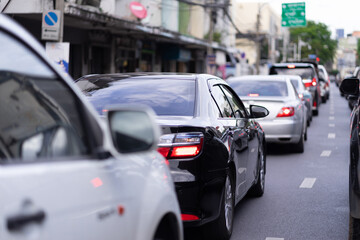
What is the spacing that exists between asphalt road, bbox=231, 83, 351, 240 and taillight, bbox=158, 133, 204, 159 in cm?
133

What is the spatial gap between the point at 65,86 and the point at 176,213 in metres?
1.18

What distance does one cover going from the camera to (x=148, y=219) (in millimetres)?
2939

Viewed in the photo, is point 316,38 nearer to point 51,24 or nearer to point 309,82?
point 309,82

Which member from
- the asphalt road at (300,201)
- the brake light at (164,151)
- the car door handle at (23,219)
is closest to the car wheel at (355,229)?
the asphalt road at (300,201)

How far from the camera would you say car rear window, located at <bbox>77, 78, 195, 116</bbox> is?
222 inches

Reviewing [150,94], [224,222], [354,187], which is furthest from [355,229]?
[150,94]

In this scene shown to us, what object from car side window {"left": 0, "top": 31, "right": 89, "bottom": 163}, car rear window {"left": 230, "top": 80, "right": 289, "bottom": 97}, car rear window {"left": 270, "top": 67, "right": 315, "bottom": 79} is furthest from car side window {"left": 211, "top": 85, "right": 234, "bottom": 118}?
car rear window {"left": 270, "top": 67, "right": 315, "bottom": 79}

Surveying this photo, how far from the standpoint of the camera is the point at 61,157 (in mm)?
2381

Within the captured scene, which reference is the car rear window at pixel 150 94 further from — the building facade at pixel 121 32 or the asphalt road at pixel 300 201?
the building facade at pixel 121 32

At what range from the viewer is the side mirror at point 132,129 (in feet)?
8.43

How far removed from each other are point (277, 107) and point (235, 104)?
514 centimetres

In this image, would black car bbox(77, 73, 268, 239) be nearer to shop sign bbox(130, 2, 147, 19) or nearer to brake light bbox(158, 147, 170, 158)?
brake light bbox(158, 147, 170, 158)

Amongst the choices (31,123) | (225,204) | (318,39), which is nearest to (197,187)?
(225,204)

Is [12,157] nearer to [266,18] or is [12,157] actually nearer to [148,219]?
[148,219]
